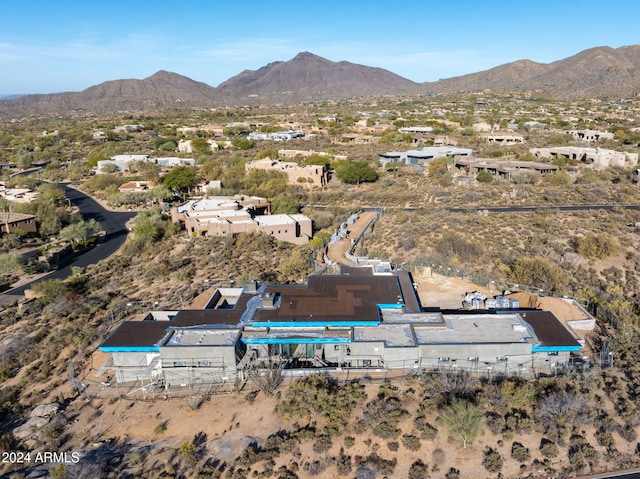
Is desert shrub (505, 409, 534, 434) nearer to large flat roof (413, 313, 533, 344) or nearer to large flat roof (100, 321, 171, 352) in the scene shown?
large flat roof (413, 313, 533, 344)

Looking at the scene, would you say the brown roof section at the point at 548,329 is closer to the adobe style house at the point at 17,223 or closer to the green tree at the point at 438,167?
the green tree at the point at 438,167

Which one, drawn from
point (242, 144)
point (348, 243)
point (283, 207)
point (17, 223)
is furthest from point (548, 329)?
point (242, 144)

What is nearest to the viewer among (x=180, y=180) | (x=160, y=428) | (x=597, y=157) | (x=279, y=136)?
(x=160, y=428)

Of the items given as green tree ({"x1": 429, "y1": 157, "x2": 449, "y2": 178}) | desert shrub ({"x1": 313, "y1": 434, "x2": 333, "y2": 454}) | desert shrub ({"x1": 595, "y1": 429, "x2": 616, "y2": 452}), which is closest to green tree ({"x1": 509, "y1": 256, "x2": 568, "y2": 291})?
Answer: desert shrub ({"x1": 595, "y1": 429, "x2": 616, "y2": 452})

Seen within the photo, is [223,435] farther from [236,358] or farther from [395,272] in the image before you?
[395,272]

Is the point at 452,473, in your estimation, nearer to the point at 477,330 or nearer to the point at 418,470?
the point at 418,470
